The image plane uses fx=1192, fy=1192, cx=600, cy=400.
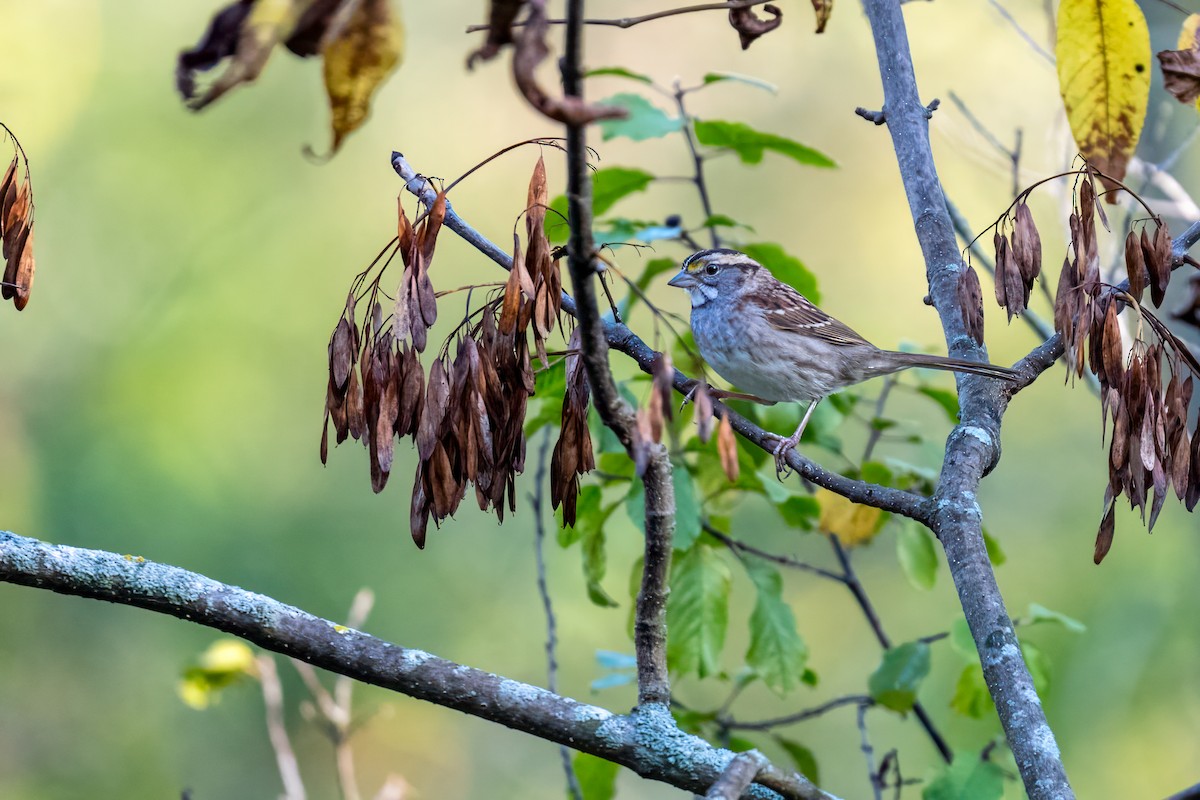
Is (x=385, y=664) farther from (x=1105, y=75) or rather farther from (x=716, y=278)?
(x=716, y=278)

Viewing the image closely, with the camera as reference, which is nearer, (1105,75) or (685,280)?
(1105,75)

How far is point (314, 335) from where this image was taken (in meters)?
9.92

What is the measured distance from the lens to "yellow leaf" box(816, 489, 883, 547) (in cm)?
415

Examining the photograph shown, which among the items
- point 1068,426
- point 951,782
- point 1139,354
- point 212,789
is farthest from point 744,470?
point 1068,426

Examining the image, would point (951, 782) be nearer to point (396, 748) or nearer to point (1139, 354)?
point (1139, 354)

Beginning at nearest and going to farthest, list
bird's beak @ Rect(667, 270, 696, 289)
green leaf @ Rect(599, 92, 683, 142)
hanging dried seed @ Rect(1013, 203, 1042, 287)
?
hanging dried seed @ Rect(1013, 203, 1042, 287) < green leaf @ Rect(599, 92, 683, 142) < bird's beak @ Rect(667, 270, 696, 289)

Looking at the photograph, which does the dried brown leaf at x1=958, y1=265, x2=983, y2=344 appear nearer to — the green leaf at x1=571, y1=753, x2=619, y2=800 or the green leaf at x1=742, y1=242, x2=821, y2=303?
the green leaf at x1=742, y1=242, x2=821, y2=303

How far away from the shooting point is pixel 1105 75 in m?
2.06

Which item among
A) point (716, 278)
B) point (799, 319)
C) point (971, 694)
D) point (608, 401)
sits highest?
point (716, 278)

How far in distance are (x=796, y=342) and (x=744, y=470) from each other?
1544mm

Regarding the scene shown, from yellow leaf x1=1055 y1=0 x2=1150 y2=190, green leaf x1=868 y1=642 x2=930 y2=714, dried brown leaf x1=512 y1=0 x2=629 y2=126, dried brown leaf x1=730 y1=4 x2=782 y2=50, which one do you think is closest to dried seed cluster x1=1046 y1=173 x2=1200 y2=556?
yellow leaf x1=1055 y1=0 x2=1150 y2=190

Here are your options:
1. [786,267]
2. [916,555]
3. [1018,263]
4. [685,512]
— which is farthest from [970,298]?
[916,555]

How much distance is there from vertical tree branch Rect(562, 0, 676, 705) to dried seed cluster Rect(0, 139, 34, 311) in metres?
1.47

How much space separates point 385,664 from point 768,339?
9.98 feet
